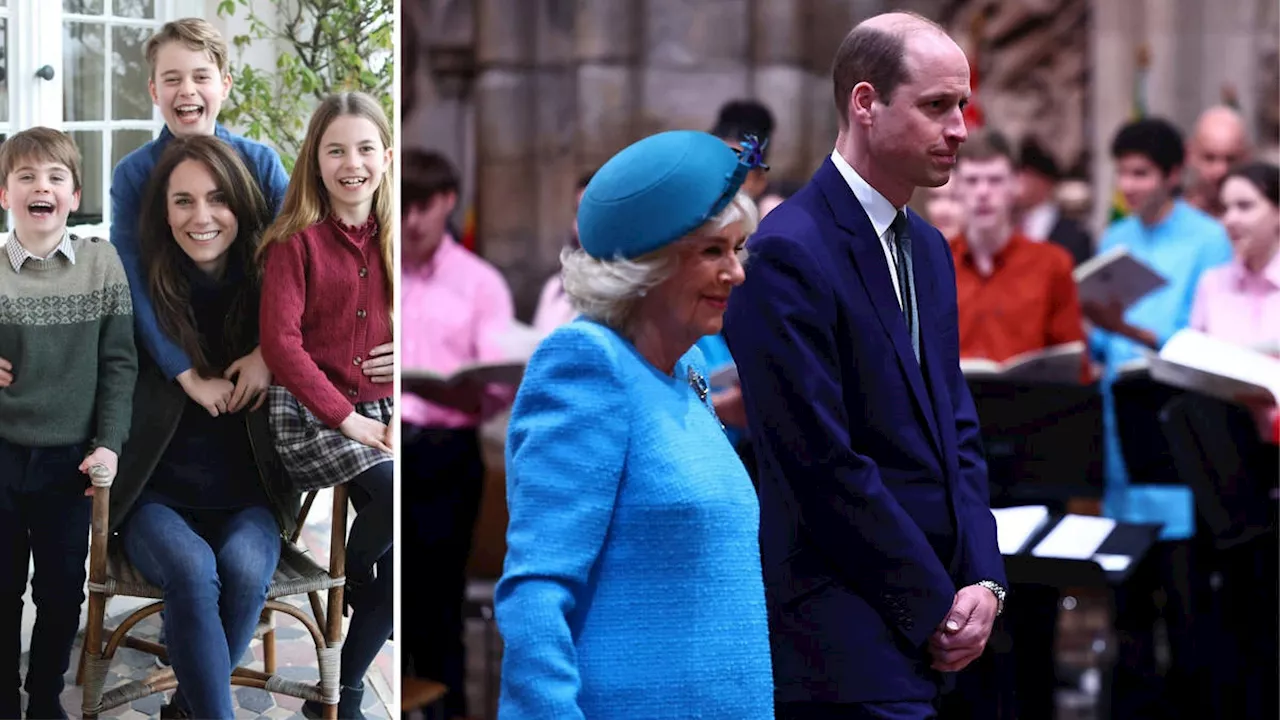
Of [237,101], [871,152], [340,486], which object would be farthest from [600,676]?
[237,101]

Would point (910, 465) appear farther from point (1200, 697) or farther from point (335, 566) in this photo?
point (1200, 697)

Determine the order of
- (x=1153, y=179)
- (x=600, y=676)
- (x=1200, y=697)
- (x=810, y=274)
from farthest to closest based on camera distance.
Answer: (x=1153, y=179) < (x=1200, y=697) < (x=810, y=274) < (x=600, y=676)

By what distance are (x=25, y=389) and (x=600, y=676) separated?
1.91m

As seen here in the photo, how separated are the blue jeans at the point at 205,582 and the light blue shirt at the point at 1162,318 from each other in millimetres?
2707

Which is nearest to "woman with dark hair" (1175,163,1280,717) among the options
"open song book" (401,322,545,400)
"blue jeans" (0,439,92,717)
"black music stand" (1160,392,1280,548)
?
"black music stand" (1160,392,1280,548)

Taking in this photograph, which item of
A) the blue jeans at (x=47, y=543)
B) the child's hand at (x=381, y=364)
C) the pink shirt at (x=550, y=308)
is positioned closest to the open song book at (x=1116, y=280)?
the pink shirt at (x=550, y=308)

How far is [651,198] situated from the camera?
2051mm

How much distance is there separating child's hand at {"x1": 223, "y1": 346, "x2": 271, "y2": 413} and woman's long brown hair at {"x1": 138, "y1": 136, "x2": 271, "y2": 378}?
0.02 metres

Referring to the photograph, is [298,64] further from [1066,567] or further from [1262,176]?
[1262,176]

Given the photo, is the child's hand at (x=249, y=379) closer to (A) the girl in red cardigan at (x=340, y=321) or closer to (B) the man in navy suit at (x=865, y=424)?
(A) the girl in red cardigan at (x=340, y=321)

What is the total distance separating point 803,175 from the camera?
5.23m

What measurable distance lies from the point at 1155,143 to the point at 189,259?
322cm

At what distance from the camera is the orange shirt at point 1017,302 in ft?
15.7

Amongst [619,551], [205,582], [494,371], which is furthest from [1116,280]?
[619,551]
